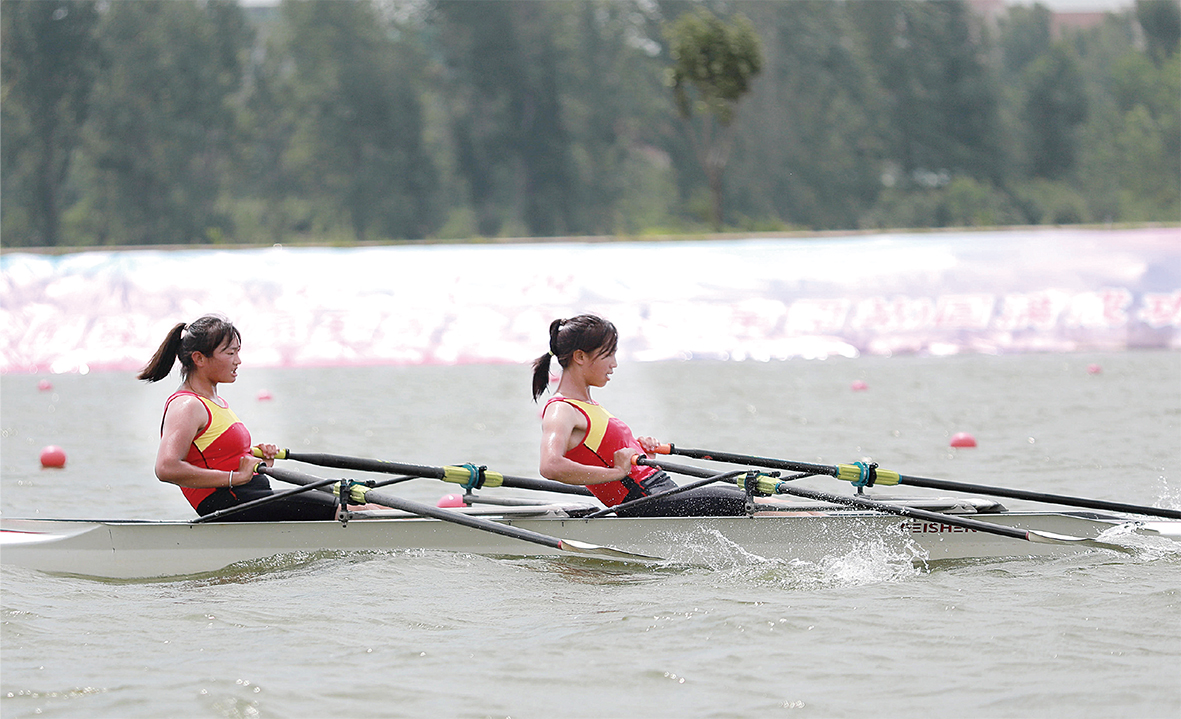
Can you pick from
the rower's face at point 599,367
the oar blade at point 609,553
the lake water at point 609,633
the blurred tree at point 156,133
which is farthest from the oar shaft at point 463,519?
the blurred tree at point 156,133

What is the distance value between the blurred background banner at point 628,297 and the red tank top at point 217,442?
476 inches

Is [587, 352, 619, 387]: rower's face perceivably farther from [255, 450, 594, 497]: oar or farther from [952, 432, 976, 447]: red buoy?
[952, 432, 976, 447]: red buoy

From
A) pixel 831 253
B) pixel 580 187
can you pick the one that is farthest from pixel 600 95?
pixel 831 253

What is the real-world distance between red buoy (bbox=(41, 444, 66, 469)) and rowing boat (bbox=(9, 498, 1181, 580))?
457cm

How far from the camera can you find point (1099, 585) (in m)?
6.29

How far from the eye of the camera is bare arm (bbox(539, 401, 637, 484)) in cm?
655

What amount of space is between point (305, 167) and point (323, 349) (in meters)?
31.8

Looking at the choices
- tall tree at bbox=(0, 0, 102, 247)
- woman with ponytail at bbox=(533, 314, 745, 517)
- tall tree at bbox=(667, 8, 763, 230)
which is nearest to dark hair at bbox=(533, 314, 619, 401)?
woman with ponytail at bbox=(533, 314, 745, 517)

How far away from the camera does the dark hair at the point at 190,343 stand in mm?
6656

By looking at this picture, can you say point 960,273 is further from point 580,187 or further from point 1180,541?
point 580,187

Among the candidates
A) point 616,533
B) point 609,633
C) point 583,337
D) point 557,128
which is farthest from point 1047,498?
point 557,128

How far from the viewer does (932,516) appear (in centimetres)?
663

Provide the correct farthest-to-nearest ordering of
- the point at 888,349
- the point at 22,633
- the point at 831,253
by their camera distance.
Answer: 1. the point at 831,253
2. the point at 888,349
3. the point at 22,633

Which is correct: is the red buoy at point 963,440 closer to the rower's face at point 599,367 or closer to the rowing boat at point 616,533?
the rowing boat at point 616,533
